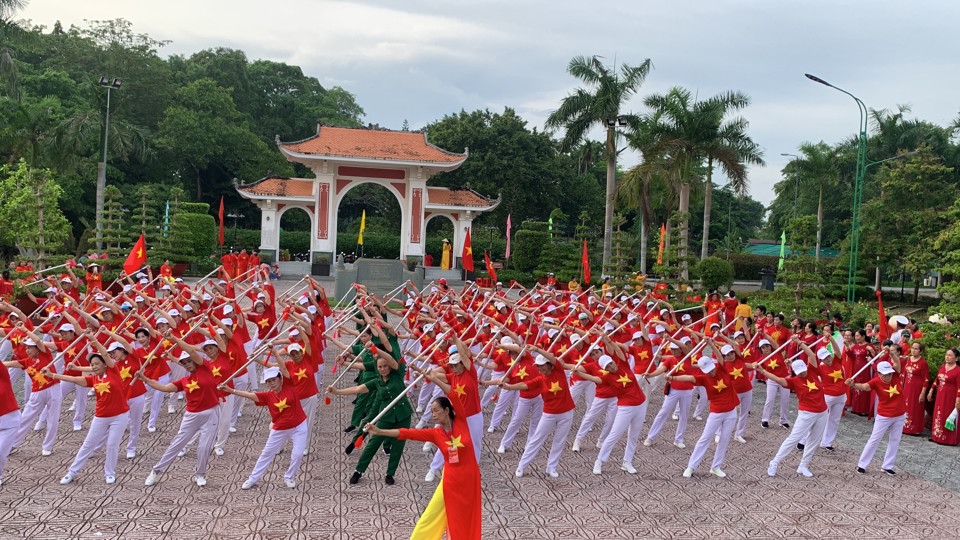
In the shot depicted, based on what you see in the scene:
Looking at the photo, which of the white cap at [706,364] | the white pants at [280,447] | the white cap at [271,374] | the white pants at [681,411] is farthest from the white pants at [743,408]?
the white cap at [271,374]

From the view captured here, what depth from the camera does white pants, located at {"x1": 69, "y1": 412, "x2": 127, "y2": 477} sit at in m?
8.13

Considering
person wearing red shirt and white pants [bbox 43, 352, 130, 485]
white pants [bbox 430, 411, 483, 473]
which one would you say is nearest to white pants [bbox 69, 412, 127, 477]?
person wearing red shirt and white pants [bbox 43, 352, 130, 485]

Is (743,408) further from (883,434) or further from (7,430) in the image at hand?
(7,430)

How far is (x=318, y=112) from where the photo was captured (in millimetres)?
56844

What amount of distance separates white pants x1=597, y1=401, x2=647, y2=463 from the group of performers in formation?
22mm

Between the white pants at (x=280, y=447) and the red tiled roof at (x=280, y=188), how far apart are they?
31447mm

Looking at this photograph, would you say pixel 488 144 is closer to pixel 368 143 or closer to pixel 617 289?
pixel 368 143

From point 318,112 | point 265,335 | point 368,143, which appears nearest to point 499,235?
point 368,143

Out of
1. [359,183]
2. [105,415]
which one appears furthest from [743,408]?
[359,183]

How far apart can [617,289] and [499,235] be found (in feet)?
77.0

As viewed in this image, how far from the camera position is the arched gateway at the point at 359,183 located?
37844 millimetres

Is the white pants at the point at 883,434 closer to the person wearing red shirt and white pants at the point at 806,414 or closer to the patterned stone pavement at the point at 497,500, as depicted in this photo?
the patterned stone pavement at the point at 497,500

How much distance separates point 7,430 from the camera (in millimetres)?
7684

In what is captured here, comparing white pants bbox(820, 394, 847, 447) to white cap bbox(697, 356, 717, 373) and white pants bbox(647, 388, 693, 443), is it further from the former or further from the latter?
white cap bbox(697, 356, 717, 373)
